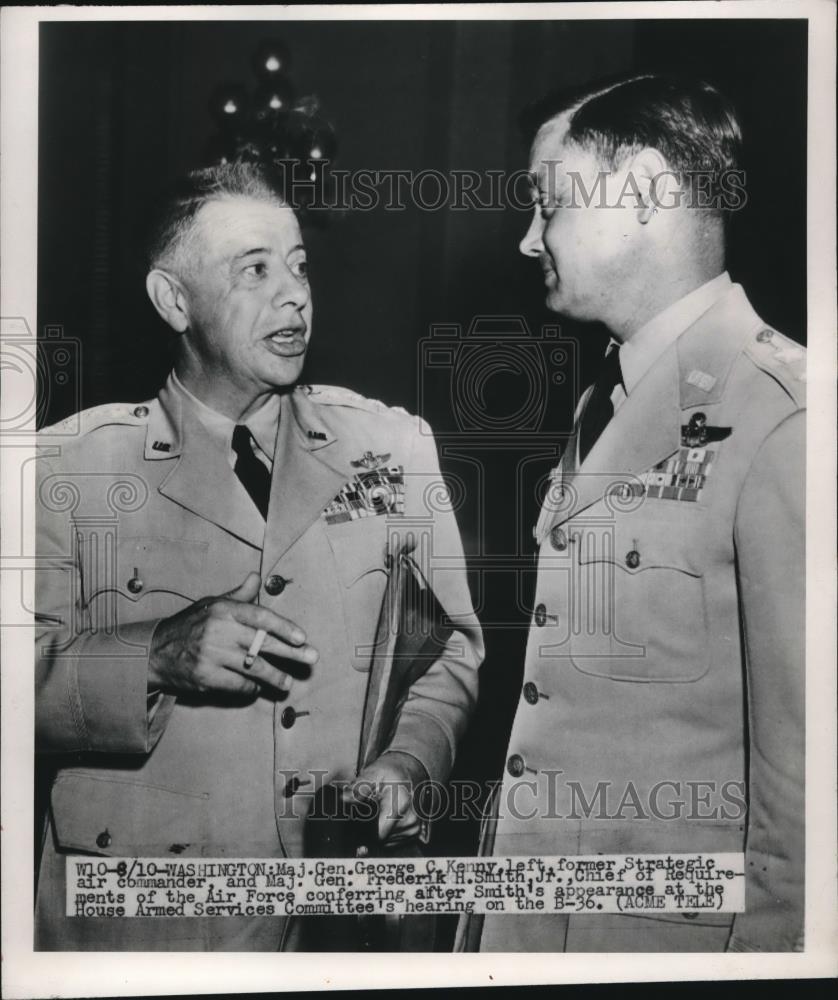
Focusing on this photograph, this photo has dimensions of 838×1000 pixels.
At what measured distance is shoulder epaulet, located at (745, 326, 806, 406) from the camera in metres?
2.41

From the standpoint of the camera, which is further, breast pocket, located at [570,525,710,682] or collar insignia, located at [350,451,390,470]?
collar insignia, located at [350,451,390,470]

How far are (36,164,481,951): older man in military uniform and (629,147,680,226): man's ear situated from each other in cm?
73

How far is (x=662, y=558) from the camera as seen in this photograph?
2381mm

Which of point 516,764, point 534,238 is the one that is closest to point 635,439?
point 534,238

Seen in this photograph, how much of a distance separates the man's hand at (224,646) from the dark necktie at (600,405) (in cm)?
81

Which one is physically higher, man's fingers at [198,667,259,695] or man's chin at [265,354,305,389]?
man's chin at [265,354,305,389]

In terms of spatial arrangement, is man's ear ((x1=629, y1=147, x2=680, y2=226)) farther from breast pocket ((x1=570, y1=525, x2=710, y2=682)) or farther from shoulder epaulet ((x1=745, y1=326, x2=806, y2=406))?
breast pocket ((x1=570, y1=525, x2=710, y2=682))

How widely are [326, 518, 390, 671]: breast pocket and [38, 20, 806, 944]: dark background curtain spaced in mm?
215

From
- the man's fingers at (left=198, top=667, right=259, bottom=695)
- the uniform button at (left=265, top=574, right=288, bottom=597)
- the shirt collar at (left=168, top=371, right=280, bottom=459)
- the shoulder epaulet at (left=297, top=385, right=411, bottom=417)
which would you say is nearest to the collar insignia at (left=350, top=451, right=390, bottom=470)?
the shoulder epaulet at (left=297, top=385, right=411, bottom=417)

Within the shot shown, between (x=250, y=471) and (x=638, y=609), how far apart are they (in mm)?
965

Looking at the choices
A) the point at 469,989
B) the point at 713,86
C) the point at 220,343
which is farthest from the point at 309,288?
the point at 469,989

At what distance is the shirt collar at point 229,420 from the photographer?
2438mm

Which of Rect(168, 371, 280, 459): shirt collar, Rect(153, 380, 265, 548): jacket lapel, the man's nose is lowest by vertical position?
Rect(153, 380, 265, 548): jacket lapel

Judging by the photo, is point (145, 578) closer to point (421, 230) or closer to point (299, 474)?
point (299, 474)
